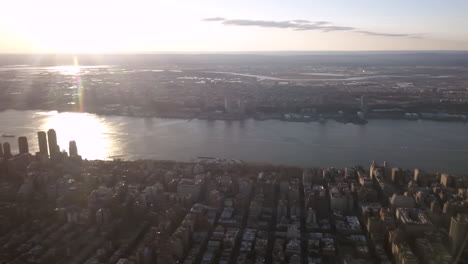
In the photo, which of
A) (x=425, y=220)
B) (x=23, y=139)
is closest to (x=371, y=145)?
(x=425, y=220)

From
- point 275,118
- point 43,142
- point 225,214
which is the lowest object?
point 225,214

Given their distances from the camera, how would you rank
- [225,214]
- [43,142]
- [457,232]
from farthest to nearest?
[43,142] → [225,214] → [457,232]

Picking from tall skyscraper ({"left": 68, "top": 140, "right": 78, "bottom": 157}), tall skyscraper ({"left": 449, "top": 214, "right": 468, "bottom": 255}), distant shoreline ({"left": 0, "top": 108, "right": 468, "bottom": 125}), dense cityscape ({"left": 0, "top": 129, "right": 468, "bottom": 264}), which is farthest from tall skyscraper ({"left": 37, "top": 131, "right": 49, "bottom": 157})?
tall skyscraper ({"left": 449, "top": 214, "right": 468, "bottom": 255})

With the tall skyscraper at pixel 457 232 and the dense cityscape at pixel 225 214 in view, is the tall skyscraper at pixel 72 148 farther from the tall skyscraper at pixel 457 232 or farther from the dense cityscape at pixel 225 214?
the tall skyscraper at pixel 457 232

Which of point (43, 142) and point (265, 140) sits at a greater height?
point (43, 142)

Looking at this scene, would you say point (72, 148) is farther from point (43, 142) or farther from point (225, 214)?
point (225, 214)

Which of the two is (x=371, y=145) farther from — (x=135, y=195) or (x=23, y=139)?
(x=23, y=139)

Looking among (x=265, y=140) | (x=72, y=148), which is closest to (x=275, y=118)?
(x=265, y=140)

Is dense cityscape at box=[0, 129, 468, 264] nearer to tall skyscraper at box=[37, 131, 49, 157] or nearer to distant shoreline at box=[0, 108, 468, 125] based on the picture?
tall skyscraper at box=[37, 131, 49, 157]
